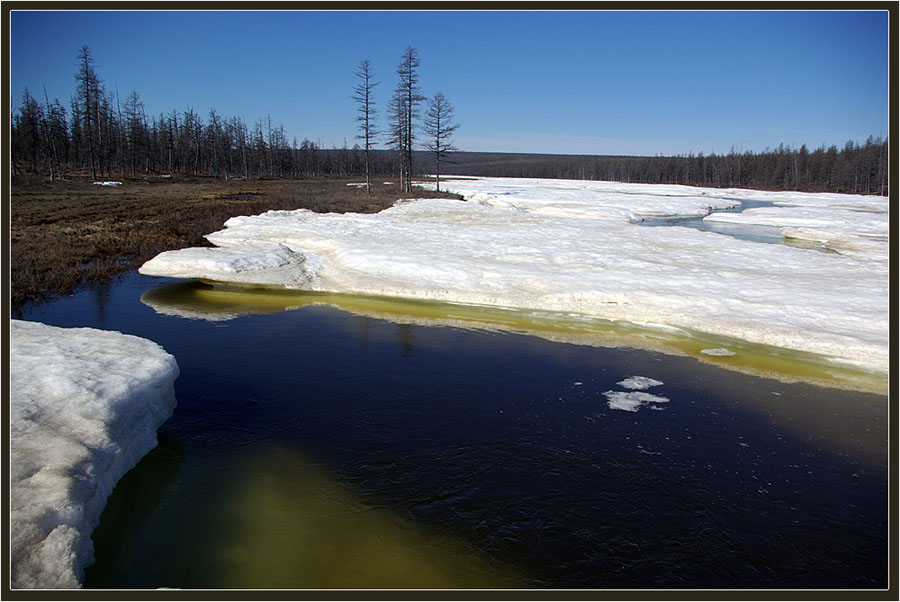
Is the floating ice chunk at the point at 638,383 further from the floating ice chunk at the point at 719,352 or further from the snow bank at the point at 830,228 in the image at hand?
the snow bank at the point at 830,228

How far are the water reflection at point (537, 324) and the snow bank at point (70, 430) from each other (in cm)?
477

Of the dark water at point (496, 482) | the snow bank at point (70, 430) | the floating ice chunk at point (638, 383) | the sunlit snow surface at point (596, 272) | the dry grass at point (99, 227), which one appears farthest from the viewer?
the dry grass at point (99, 227)

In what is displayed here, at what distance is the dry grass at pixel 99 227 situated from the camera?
54.6 feet

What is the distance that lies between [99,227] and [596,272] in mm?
22710

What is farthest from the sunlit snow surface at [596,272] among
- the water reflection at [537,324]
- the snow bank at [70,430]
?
the snow bank at [70,430]

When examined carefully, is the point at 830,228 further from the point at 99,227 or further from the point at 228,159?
the point at 228,159

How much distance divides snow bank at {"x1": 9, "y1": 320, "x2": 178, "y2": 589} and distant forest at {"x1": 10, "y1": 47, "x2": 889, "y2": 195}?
52060 millimetres

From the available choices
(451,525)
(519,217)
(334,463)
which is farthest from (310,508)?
(519,217)

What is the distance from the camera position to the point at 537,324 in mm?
12523

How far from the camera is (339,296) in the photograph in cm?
1507

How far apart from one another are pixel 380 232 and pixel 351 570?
63.2 ft

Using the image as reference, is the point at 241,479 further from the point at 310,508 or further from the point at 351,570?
the point at 351,570

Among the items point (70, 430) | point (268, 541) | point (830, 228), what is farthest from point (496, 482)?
point (830, 228)

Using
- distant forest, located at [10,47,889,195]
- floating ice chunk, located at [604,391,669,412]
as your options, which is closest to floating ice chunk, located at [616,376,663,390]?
floating ice chunk, located at [604,391,669,412]
